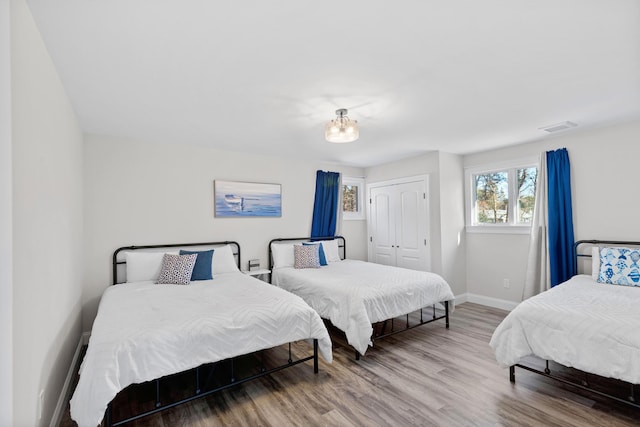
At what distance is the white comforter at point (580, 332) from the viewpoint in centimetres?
198

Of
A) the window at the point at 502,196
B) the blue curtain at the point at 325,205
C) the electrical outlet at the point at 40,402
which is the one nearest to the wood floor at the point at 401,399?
the electrical outlet at the point at 40,402

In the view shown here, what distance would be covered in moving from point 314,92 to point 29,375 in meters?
2.44

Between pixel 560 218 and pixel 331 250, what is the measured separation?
3.12 meters

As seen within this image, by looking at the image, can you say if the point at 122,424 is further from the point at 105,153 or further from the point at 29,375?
the point at 105,153

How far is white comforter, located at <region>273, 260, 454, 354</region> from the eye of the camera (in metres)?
2.96

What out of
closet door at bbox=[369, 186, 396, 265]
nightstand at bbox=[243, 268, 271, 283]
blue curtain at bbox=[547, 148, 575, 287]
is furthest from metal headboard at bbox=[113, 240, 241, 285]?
blue curtain at bbox=[547, 148, 575, 287]

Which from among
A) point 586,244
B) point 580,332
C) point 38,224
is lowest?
point 580,332

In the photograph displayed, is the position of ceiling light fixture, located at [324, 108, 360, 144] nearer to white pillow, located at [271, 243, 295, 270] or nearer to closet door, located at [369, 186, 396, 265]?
white pillow, located at [271, 243, 295, 270]

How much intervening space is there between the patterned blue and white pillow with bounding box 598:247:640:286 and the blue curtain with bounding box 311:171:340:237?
3542mm

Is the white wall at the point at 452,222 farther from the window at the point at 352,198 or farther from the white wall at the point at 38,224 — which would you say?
the white wall at the point at 38,224

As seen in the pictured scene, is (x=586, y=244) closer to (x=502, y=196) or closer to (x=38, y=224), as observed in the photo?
(x=502, y=196)

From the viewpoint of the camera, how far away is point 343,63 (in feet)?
6.68

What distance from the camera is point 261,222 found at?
4.71 meters

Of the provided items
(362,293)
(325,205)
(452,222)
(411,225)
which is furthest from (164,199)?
(452,222)
